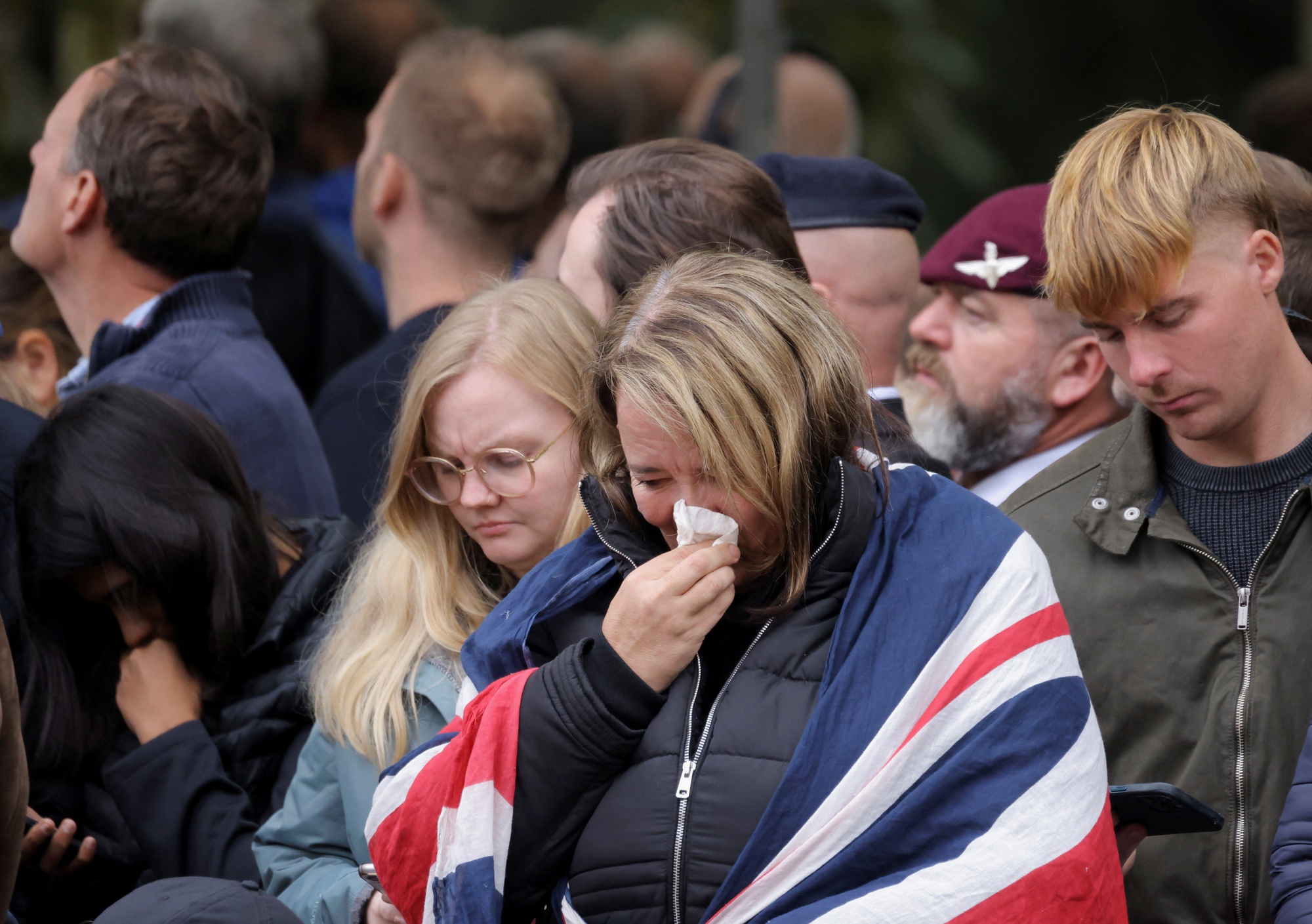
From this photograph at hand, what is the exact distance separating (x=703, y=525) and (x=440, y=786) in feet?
1.72

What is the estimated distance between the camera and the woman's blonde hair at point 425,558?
2656mm

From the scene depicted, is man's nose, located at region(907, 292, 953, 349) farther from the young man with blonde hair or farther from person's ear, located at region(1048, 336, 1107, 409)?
the young man with blonde hair

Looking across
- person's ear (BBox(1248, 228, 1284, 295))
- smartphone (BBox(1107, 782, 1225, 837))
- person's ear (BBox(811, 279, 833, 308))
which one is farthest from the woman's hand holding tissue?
person's ear (BBox(811, 279, 833, 308))

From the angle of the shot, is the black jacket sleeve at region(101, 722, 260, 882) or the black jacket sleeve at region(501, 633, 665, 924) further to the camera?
the black jacket sleeve at region(101, 722, 260, 882)

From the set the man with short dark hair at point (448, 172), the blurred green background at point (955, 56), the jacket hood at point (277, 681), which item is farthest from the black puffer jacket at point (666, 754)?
the blurred green background at point (955, 56)

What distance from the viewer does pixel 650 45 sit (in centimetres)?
769

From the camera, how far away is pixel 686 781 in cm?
199

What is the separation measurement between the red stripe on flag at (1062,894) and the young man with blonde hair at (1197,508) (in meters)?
0.53

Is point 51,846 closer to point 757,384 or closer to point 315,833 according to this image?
point 315,833

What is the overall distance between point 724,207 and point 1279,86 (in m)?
2.61

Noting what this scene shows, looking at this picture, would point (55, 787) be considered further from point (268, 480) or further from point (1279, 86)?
point (1279, 86)

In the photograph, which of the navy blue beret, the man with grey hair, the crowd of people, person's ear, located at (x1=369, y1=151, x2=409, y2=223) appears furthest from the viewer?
the man with grey hair

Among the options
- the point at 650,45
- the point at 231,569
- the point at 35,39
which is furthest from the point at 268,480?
the point at 650,45

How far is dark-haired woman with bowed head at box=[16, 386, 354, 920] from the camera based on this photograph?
2830 millimetres
